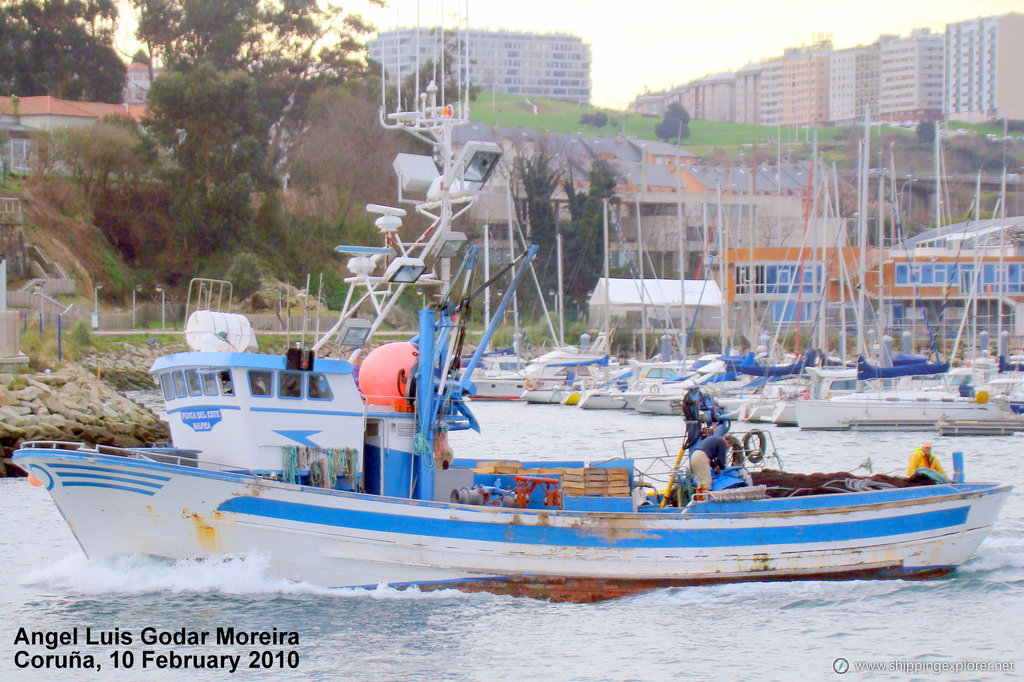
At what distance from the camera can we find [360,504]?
15.6 metres

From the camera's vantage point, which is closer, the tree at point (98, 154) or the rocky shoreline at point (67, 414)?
the rocky shoreline at point (67, 414)

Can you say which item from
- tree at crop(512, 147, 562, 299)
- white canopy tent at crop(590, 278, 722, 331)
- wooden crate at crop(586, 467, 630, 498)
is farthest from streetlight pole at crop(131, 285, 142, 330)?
wooden crate at crop(586, 467, 630, 498)

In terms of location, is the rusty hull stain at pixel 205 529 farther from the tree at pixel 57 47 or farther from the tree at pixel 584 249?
the tree at pixel 57 47

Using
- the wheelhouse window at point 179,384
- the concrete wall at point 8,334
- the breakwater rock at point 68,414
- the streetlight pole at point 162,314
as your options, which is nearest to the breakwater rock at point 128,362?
the streetlight pole at point 162,314

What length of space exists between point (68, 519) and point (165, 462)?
1667 millimetres

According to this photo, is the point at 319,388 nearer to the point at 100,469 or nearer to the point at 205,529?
the point at 205,529

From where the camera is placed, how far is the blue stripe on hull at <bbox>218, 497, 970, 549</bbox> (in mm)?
15586

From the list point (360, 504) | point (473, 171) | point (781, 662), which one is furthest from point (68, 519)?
point (781, 662)

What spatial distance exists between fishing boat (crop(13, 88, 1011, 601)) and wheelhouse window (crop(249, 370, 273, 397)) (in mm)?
27

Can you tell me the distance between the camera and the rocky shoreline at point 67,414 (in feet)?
94.9

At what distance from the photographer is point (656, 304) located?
65250mm

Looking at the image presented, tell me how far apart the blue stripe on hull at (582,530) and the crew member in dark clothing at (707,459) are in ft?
2.78

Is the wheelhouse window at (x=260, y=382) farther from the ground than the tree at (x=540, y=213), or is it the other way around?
the tree at (x=540, y=213)

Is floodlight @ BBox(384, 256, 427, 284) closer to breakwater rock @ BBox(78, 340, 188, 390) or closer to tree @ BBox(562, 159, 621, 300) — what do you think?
breakwater rock @ BBox(78, 340, 188, 390)
